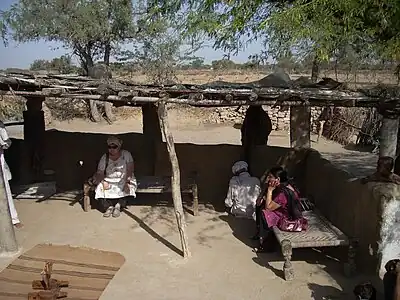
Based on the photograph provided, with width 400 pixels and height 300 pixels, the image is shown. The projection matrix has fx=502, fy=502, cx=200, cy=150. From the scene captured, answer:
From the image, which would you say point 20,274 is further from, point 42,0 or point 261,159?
point 42,0

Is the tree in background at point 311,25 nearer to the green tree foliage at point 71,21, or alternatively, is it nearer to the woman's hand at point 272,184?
the woman's hand at point 272,184

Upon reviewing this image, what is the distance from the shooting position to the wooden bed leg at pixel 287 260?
5.49 m

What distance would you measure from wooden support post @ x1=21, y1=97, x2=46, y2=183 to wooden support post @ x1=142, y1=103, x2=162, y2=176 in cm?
213

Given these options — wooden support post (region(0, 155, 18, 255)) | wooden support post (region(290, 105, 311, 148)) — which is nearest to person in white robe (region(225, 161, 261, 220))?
wooden support post (region(290, 105, 311, 148))

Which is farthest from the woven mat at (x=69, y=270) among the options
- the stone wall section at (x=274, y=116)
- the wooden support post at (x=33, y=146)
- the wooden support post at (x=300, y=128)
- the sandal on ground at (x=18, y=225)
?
the stone wall section at (x=274, y=116)

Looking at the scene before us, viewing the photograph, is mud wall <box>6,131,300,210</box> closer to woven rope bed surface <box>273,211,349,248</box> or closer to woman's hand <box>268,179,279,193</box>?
woman's hand <box>268,179,279,193</box>

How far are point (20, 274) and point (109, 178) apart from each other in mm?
2614

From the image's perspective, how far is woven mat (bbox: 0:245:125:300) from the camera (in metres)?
5.35

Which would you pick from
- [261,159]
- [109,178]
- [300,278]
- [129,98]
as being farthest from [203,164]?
[300,278]

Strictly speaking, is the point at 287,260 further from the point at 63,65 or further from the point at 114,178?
the point at 63,65

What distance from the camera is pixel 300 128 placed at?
846 cm

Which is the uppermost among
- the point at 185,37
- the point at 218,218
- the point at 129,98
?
the point at 185,37

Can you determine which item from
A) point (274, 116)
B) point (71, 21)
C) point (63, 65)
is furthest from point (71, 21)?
point (274, 116)

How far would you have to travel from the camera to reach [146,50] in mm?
22281
